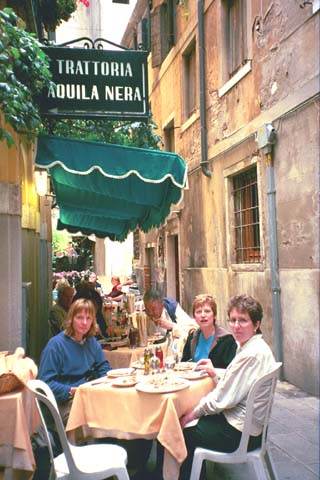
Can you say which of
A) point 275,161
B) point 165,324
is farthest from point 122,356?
point 275,161

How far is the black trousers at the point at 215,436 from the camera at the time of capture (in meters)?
3.32

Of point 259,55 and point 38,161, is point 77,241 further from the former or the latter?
point 38,161

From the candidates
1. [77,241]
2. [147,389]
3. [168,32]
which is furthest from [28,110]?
[77,241]

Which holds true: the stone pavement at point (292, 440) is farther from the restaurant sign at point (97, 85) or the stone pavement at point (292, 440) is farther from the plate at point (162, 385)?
the restaurant sign at point (97, 85)

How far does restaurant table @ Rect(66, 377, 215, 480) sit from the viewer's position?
135 inches

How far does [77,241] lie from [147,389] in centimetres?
2329

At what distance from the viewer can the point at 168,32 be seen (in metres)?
14.0

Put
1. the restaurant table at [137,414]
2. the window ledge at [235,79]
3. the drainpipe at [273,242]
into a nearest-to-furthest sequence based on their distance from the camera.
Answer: the restaurant table at [137,414] < the drainpipe at [273,242] < the window ledge at [235,79]

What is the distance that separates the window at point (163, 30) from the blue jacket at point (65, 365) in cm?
1129

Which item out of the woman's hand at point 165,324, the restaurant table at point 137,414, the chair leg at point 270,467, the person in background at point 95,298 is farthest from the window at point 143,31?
the chair leg at point 270,467

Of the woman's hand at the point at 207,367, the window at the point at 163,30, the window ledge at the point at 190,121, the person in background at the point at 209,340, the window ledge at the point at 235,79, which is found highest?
the window at the point at 163,30

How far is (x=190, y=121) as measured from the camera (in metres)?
12.2

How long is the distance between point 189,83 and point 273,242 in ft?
22.8

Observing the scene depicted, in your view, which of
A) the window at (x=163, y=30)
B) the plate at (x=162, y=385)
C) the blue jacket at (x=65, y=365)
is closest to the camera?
the plate at (x=162, y=385)
